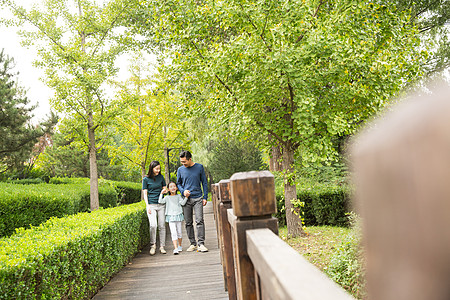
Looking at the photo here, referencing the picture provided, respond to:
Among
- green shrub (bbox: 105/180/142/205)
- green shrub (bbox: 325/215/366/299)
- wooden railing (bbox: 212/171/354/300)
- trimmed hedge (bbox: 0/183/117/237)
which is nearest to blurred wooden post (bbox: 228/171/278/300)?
wooden railing (bbox: 212/171/354/300)

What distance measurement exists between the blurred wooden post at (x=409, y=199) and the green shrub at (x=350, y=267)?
4014mm

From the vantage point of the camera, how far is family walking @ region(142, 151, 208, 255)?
7.62 meters

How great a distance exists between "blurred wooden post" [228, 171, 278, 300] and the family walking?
228 inches

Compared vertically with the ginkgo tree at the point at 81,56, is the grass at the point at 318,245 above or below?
below

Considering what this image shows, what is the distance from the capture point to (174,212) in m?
7.97

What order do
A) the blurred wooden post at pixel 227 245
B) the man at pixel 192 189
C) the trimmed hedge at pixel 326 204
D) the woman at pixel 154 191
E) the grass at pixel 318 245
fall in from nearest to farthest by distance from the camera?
1. the blurred wooden post at pixel 227 245
2. the grass at pixel 318 245
3. the man at pixel 192 189
4. the woman at pixel 154 191
5. the trimmed hedge at pixel 326 204

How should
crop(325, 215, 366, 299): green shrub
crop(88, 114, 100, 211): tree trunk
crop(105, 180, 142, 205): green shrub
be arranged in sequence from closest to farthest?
crop(325, 215, 366, 299): green shrub → crop(88, 114, 100, 211): tree trunk → crop(105, 180, 142, 205): green shrub

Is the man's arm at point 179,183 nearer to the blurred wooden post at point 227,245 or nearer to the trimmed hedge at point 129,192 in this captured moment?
the blurred wooden post at point 227,245

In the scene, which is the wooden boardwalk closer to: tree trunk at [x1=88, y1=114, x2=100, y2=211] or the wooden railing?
the wooden railing

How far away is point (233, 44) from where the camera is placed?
6.96m

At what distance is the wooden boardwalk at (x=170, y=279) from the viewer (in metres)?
5.04

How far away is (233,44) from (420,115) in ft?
22.8

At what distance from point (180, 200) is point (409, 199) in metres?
7.67

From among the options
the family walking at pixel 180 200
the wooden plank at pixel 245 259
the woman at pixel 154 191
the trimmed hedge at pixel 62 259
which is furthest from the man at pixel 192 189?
the wooden plank at pixel 245 259
